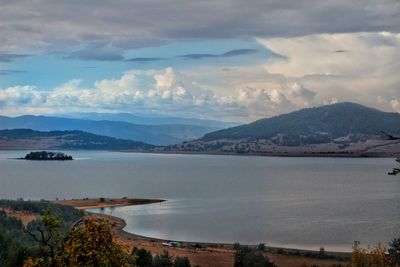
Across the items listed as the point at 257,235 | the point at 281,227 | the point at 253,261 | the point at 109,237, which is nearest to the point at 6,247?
the point at 253,261

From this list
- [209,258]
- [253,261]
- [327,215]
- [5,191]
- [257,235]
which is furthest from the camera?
[5,191]

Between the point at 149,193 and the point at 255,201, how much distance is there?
2898 centimetres

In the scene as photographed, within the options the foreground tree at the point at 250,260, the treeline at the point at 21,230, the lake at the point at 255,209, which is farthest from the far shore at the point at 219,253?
the treeline at the point at 21,230

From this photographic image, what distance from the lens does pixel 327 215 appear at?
85.8m

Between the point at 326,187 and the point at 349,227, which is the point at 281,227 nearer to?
the point at 349,227

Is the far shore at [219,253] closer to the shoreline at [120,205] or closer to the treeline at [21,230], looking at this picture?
the shoreline at [120,205]

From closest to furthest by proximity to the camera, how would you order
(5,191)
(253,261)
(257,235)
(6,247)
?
(6,247) → (253,261) → (257,235) → (5,191)

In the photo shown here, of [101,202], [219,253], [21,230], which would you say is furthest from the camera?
[101,202]

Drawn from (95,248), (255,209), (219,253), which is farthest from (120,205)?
(95,248)

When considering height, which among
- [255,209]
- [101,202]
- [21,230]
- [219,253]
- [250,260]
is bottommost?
[255,209]

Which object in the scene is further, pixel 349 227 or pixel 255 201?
pixel 255 201

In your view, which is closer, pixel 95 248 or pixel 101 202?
pixel 95 248

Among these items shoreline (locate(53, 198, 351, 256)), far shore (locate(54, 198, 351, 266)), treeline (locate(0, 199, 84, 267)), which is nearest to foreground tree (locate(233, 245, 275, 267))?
far shore (locate(54, 198, 351, 266))

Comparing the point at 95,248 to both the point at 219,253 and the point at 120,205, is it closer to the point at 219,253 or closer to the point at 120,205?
the point at 219,253
